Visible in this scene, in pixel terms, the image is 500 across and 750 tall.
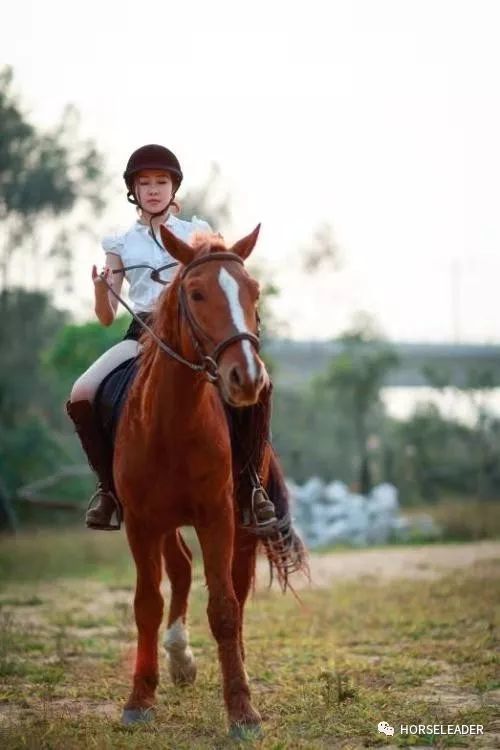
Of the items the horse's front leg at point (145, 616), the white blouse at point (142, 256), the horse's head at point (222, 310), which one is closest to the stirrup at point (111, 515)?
the horse's front leg at point (145, 616)

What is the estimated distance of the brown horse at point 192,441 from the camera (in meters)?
4.99

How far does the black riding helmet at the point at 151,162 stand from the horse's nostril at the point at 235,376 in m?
2.12

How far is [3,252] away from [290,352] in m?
15.0

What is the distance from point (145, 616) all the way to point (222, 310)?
207 cm

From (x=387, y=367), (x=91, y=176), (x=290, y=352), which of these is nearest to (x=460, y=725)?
(x=91, y=176)

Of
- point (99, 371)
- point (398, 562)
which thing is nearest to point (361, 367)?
point (398, 562)

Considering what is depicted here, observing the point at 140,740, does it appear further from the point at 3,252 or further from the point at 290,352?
the point at 290,352

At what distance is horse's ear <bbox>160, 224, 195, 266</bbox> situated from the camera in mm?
5289

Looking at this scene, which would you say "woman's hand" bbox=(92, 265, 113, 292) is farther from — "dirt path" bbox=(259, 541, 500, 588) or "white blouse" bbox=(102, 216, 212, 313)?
"dirt path" bbox=(259, 541, 500, 588)

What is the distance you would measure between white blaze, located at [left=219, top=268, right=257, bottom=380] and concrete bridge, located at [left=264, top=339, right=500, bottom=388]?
1418 inches

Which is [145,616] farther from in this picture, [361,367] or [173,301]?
[361,367]

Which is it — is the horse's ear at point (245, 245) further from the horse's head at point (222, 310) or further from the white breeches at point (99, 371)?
the white breeches at point (99, 371)

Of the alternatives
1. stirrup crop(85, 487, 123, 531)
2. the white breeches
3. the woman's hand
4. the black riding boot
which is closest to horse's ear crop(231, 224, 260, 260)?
the woman's hand

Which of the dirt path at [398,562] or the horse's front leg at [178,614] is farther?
the dirt path at [398,562]
